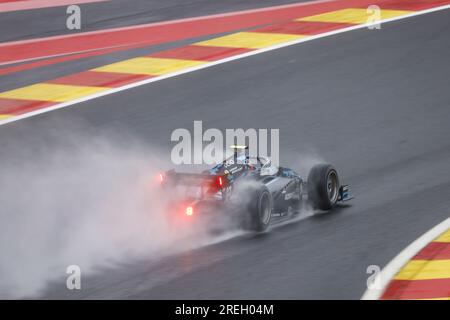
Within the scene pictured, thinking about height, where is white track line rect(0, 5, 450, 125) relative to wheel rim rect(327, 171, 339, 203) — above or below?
above

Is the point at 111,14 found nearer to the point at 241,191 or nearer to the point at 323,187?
the point at 323,187

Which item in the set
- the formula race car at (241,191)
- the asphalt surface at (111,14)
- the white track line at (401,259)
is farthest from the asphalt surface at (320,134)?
the asphalt surface at (111,14)

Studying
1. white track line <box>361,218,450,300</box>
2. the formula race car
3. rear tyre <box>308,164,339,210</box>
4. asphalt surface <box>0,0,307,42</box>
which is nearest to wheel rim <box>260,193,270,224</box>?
the formula race car

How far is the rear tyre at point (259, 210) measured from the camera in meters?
11.3

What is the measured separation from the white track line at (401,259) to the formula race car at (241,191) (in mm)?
1434

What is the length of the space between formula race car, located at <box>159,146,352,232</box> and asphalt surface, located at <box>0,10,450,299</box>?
11.2 inches

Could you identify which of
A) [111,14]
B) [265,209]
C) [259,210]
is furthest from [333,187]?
[111,14]

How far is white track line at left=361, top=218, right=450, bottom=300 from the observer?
9.68m

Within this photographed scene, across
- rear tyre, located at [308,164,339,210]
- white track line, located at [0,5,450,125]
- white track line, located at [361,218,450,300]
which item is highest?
white track line, located at [0,5,450,125]

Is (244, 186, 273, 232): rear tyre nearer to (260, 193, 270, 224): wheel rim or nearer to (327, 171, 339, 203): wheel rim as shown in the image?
(260, 193, 270, 224): wheel rim

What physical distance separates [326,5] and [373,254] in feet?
36.2

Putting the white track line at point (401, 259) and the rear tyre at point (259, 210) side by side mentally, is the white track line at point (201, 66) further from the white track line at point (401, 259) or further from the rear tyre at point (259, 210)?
the white track line at point (401, 259)

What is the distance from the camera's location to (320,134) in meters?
15.3

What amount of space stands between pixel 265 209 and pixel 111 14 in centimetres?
1053
